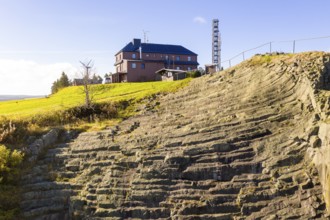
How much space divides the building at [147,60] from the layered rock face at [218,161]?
132 ft

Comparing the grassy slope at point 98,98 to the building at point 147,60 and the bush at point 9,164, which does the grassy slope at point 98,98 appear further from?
the building at point 147,60

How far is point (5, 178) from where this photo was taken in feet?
83.1

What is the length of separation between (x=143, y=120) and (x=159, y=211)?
11.7m

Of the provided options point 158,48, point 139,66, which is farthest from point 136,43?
point 139,66

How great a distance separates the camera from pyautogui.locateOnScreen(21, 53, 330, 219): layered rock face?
61.4 ft

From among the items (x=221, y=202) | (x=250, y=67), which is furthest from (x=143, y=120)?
(x=221, y=202)

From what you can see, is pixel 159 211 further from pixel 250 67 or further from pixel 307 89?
pixel 250 67

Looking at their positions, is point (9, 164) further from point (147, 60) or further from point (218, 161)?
point (147, 60)

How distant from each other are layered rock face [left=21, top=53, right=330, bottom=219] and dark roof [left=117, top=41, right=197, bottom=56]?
44.5 meters

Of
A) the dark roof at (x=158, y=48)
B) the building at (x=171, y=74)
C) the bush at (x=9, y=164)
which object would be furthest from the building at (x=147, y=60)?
the bush at (x=9, y=164)

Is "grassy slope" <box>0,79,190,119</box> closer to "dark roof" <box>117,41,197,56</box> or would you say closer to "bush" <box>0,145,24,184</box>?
"bush" <box>0,145,24,184</box>

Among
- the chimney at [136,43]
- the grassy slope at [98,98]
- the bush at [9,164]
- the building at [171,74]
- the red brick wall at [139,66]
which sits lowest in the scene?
the bush at [9,164]

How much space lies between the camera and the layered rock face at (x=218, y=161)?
61.4 feet

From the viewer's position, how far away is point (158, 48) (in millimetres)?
73312
